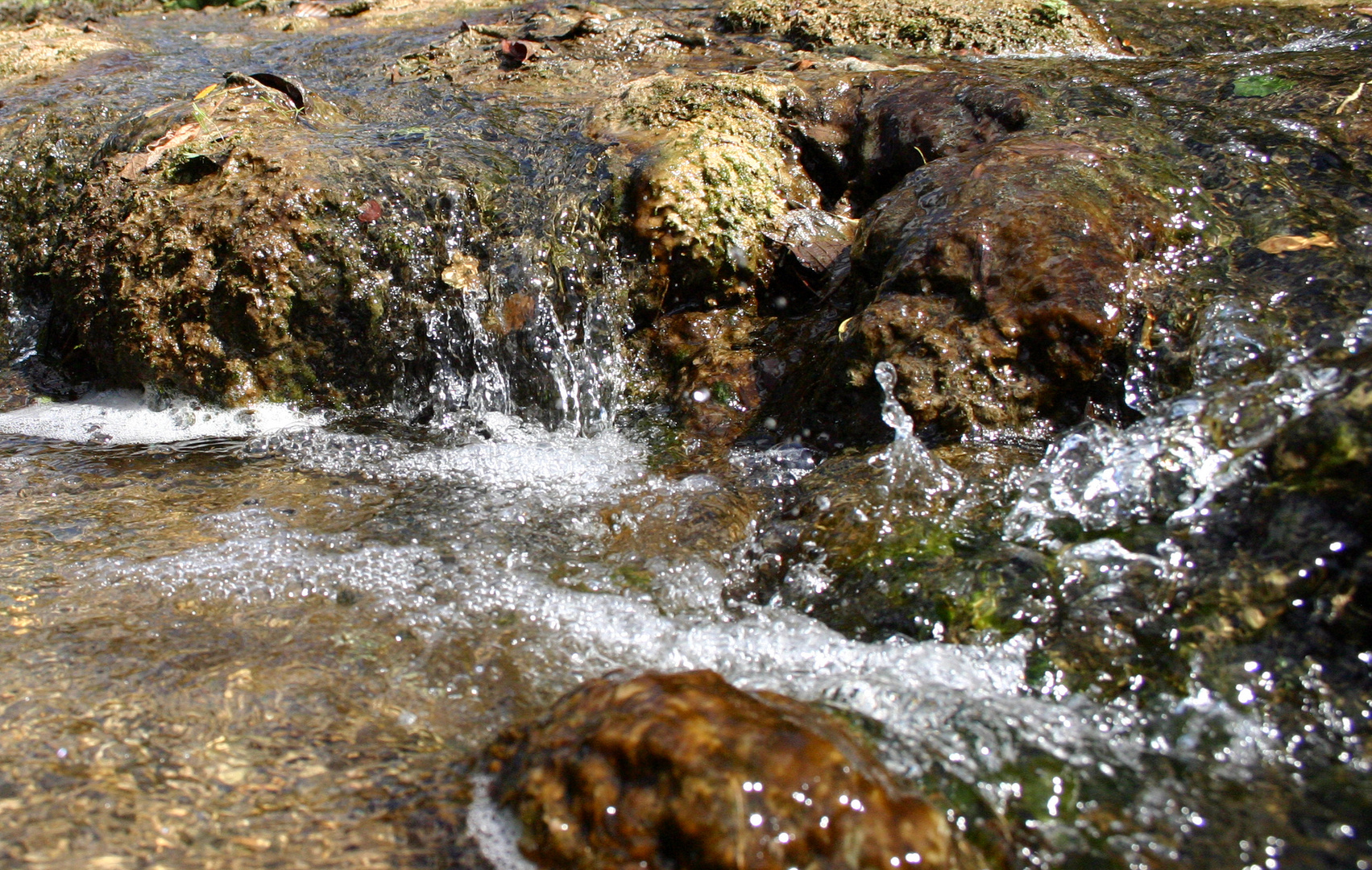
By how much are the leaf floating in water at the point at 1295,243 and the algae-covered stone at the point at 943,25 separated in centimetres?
269

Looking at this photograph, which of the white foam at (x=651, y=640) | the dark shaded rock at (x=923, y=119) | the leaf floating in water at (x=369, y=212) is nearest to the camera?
the white foam at (x=651, y=640)

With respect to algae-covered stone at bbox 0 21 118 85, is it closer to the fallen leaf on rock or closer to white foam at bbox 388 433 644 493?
the fallen leaf on rock

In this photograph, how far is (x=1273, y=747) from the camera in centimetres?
175

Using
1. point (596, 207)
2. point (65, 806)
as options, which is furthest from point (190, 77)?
point (65, 806)

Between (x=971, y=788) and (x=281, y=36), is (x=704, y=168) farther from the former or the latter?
(x=281, y=36)

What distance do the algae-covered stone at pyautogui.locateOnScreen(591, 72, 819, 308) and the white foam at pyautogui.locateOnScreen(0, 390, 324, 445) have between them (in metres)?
→ 1.65

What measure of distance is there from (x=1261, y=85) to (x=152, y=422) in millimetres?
5024

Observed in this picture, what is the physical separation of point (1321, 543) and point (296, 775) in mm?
2236

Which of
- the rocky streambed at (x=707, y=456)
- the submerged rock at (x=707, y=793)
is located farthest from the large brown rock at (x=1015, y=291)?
the submerged rock at (x=707, y=793)

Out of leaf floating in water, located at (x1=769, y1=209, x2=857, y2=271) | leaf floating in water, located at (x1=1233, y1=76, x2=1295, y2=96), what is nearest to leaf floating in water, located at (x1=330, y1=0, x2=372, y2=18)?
leaf floating in water, located at (x1=769, y1=209, x2=857, y2=271)

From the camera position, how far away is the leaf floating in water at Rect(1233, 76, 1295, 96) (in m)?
Answer: 3.92

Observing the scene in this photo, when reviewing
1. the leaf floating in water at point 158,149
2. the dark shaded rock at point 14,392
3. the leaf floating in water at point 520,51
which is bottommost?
the dark shaded rock at point 14,392

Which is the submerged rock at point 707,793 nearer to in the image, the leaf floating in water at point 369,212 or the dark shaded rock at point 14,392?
the leaf floating in water at point 369,212

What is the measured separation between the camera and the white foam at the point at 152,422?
367 centimetres
